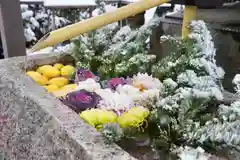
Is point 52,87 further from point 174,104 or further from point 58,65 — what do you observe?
point 174,104

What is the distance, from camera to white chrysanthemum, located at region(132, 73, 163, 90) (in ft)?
4.39

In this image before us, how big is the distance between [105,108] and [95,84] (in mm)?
231

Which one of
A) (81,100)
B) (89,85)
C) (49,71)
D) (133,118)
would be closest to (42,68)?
(49,71)

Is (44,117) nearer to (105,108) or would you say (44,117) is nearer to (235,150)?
(105,108)

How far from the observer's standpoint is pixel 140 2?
4.67 feet

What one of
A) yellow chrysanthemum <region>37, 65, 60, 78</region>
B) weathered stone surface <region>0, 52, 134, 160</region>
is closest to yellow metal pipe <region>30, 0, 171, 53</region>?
weathered stone surface <region>0, 52, 134, 160</region>

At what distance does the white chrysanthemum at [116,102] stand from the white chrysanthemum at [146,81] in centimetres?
13

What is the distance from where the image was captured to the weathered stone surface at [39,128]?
3.01 ft

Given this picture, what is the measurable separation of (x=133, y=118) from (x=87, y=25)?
478 mm

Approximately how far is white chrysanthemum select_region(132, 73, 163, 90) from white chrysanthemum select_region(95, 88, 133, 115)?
5.2 inches

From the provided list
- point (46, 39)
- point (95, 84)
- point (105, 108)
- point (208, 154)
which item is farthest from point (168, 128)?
point (46, 39)

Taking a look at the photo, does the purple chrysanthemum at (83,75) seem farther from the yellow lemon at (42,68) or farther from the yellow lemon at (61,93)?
the yellow lemon at (42,68)

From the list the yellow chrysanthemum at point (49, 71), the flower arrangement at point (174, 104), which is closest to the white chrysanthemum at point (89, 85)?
the flower arrangement at point (174, 104)

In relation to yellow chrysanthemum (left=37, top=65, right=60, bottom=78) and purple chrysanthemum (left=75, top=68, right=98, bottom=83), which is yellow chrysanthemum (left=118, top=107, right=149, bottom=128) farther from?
yellow chrysanthemum (left=37, top=65, right=60, bottom=78)
